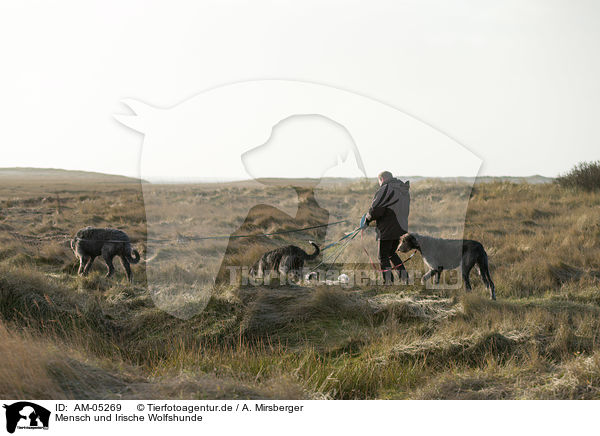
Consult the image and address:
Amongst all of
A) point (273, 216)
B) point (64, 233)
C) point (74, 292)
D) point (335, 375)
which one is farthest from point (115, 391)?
point (273, 216)

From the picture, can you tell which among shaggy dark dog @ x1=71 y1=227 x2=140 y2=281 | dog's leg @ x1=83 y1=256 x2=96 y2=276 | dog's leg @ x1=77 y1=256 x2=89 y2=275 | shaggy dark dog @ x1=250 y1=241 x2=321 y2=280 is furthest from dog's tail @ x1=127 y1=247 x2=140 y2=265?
shaggy dark dog @ x1=250 y1=241 x2=321 y2=280

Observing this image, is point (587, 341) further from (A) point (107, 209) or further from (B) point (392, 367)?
(A) point (107, 209)

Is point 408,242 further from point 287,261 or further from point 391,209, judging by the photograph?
point 287,261

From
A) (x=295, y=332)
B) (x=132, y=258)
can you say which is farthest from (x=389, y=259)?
(x=132, y=258)

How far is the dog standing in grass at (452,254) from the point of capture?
6871 mm

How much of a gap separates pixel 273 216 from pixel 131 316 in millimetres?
10032

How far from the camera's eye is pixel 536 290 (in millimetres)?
7887

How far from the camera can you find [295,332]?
625 cm

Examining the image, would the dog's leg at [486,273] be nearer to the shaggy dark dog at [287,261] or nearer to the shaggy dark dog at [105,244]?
the shaggy dark dog at [287,261]

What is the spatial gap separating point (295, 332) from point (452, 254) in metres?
2.92
